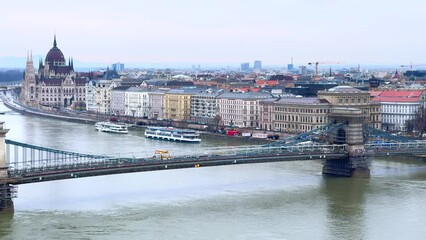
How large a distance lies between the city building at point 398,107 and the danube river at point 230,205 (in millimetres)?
13905

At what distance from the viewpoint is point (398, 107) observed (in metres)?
51.5

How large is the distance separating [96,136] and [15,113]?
89.8 feet

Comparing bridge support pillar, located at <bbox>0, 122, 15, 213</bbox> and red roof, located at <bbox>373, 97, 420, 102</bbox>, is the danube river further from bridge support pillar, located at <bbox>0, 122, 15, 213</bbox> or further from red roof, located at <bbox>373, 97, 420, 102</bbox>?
red roof, located at <bbox>373, 97, 420, 102</bbox>

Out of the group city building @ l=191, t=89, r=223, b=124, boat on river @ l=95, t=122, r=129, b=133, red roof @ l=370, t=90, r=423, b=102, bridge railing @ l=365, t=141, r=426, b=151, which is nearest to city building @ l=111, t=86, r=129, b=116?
city building @ l=191, t=89, r=223, b=124

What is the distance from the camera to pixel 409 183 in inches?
1262

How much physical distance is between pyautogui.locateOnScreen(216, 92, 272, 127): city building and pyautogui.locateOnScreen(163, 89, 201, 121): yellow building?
3886 mm

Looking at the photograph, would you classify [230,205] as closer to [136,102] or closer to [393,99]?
[393,99]

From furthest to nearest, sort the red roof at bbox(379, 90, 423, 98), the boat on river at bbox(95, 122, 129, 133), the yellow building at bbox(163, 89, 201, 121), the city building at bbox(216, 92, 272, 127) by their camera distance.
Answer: the yellow building at bbox(163, 89, 201, 121) → the city building at bbox(216, 92, 272, 127) → the boat on river at bbox(95, 122, 129, 133) → the red roof at bbox(379, 90, 423, 98)

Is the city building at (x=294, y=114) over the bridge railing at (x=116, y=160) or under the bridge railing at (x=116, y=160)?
over

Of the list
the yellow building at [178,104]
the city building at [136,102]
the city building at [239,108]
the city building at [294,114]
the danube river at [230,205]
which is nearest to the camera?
the danube river at [230,205]

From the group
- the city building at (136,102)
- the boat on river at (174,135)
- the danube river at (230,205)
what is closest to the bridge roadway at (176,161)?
the danube river at (230,205)

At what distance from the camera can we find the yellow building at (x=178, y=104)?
2525 inches

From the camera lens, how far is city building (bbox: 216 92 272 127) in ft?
185

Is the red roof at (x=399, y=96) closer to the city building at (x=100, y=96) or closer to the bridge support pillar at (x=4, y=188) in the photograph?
the city building at (x=100, y=96)
